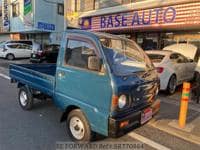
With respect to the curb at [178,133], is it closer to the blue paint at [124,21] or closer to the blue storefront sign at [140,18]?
the blue storefront sign at [140,18]

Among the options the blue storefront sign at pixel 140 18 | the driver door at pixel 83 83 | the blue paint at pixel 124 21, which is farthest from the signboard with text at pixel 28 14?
the driver door at pixel 83 83

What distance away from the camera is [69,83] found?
4.51 m

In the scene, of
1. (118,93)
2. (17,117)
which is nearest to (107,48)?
(118,93)

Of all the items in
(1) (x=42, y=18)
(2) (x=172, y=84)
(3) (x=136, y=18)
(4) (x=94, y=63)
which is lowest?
(2) (x=172, y=84)

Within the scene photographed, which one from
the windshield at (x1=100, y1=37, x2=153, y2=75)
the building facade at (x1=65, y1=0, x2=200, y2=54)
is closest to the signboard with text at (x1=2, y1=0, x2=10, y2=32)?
the building facade at (x1=65, y1=0, x2=200, y2=54)

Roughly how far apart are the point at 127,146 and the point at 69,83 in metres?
1.51

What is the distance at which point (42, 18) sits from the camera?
1073 inches

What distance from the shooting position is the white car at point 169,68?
27.6 feet

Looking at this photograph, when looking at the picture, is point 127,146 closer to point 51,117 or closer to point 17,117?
point 51,117

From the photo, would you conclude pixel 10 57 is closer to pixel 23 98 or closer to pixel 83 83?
pixel 23 98

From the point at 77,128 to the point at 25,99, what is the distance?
7.68 feet

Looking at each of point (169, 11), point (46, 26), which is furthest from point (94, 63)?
point (46, 26)

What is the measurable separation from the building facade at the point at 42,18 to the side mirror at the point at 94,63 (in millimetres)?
21871

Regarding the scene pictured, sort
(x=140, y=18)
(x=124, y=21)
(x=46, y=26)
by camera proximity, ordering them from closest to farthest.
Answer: (x=140, y=18) < (x=124, y=21) < (x=46, y=26)
